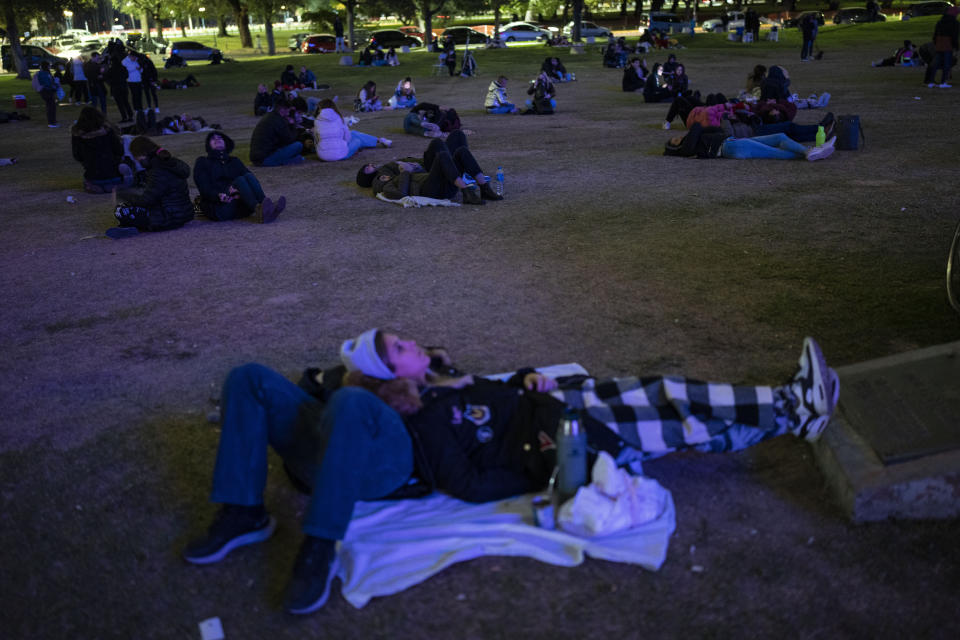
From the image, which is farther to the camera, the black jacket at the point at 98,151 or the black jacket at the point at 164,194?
the black jacket at the point at 98,151

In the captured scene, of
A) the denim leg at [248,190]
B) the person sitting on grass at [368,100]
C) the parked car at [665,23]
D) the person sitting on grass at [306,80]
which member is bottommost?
the denim leg at [248,190]

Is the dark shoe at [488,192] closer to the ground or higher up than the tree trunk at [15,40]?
closer to the ground

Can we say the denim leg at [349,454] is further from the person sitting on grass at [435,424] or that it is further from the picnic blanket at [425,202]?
the picnic blanket at [425,202]

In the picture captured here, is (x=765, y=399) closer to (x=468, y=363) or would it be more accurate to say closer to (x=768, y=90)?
(x=468, y=363)

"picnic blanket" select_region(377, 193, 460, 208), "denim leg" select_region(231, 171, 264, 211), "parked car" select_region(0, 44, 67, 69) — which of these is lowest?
"picnic blanket" select_region(377, 193, 460, 208)

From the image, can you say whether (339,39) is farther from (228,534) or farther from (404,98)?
(228,534)

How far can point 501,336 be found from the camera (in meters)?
5.51

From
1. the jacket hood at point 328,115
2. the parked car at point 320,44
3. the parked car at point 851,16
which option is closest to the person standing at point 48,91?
the jacket hood at point 328,115

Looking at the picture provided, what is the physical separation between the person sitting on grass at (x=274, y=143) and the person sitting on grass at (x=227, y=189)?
3.23m

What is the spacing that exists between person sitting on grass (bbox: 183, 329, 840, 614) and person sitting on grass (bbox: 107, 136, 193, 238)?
6.05 m

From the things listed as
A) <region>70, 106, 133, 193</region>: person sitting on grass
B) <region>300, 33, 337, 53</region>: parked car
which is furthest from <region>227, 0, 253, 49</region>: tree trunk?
<region>70, 106, 133, 193</region>: person sitting on grass

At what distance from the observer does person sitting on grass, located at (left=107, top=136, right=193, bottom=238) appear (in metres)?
8.81

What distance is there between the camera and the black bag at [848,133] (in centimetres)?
1162

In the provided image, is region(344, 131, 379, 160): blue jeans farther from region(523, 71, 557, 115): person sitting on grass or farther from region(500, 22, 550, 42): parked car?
region(500, 22, 550, 42): parked car
